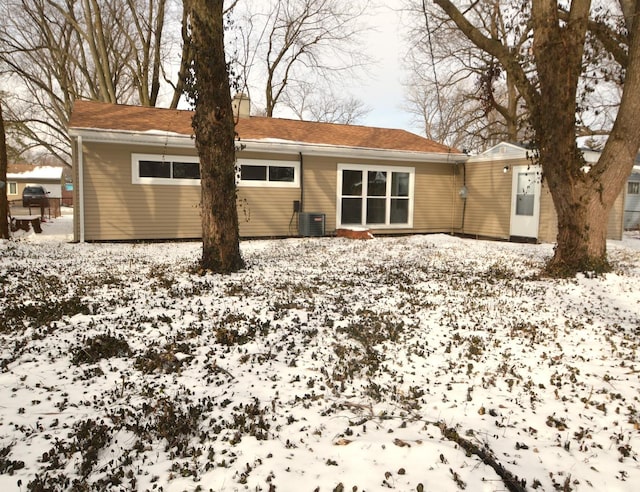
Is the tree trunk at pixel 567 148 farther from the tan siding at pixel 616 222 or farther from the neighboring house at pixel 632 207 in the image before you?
the neighboring house at pixel 632 207

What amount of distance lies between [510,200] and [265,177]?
7616 mm

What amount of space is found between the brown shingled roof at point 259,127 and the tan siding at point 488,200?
1419 mm

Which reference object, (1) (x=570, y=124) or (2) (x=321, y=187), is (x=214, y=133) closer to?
(1) (x=570, y=124)

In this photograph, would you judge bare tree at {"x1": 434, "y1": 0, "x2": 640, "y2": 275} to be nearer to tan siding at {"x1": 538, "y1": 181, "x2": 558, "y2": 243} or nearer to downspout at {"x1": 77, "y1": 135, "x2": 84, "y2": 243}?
tan siding at {"x1": 538, "y1": 181, "x2": 558, "y2": 243}

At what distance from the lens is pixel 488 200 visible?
48.1 ft

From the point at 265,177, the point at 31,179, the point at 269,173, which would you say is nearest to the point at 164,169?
the point at 265,177

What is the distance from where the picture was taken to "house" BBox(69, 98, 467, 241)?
11.6 m

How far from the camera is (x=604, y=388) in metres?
3.44

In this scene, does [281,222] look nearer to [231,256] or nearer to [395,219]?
[395,219]

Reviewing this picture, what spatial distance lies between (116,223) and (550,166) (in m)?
10.2

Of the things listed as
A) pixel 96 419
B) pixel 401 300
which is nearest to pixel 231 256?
pixel 401 300

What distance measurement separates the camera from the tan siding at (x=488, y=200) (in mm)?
14133

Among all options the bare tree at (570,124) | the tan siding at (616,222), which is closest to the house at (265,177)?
the tan siding at (616,222)

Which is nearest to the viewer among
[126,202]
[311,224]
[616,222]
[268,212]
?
[126,202]
